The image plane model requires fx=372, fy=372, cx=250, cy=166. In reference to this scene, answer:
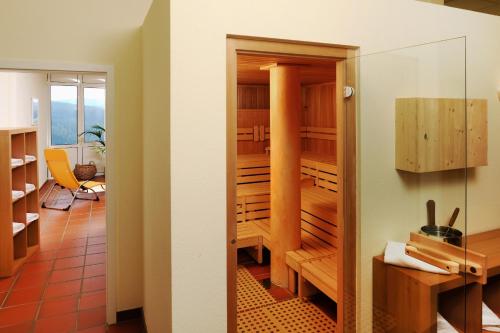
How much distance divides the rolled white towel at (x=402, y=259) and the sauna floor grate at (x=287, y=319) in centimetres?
89

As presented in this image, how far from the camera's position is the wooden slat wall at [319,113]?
5172mm

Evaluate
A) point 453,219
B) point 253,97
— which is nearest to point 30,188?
point 253,97

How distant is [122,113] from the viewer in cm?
281

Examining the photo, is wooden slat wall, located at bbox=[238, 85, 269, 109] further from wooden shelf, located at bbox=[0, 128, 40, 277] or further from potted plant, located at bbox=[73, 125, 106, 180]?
potted plant, located at bbox=[73, 125, 106, 180]

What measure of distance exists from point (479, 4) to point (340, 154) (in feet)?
13.3

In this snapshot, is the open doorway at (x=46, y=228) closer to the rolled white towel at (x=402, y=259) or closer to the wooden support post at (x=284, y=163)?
the wooden support post at (x=284, y=163)

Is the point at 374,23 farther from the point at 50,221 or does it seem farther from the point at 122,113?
the point at 50,221

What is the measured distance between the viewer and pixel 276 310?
3.05 meters

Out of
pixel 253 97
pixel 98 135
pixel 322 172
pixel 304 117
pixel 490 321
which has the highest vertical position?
pixel 253 97

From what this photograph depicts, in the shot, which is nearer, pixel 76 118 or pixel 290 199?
pixel 290 199

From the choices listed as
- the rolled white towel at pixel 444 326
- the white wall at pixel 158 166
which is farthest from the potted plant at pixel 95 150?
the rolled white towel at pixel 444 326

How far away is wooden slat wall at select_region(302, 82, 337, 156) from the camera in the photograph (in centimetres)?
517

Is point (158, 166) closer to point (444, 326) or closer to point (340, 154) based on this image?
point (340, 154)

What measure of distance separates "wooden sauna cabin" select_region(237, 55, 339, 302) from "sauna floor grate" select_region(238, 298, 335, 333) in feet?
0.64
